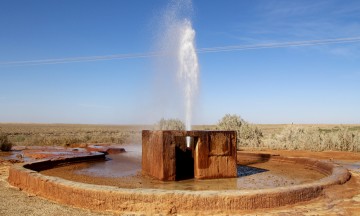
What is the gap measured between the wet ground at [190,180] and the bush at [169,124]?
51.4ft

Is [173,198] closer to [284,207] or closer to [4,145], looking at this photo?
[284,207]

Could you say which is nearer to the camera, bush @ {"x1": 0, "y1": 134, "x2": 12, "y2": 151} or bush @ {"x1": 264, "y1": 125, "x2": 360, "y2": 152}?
bush @ {"x1": 0, "y1": 134, "x2": 12, "y2": 151}

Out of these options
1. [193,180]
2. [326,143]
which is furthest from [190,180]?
Answer: [326,143]

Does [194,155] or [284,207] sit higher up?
[194,155]

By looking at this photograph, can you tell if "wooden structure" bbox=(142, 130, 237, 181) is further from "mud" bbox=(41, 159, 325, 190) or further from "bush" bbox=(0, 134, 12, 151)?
"bush" bbox=(0, 134, 12, 151)

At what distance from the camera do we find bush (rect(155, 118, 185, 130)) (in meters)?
25.9

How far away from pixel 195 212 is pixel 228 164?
2843mm

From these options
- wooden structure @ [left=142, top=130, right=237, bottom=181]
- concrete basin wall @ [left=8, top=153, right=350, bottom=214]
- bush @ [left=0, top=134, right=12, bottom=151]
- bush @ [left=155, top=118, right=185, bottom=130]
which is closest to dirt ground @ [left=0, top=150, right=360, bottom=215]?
concrete basin wall @ [left=8, top=153, right=350, bottom=214]

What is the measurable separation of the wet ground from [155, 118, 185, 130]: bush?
15.7 meters

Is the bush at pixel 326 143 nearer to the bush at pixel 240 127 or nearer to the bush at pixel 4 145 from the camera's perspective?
the bush at pixel 240 127

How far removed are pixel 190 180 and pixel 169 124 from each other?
19634 mm

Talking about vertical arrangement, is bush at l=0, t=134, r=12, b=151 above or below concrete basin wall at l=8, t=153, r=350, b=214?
above

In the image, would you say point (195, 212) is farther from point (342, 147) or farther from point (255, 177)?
point (342, 147)

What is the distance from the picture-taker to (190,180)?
750 centimetres
